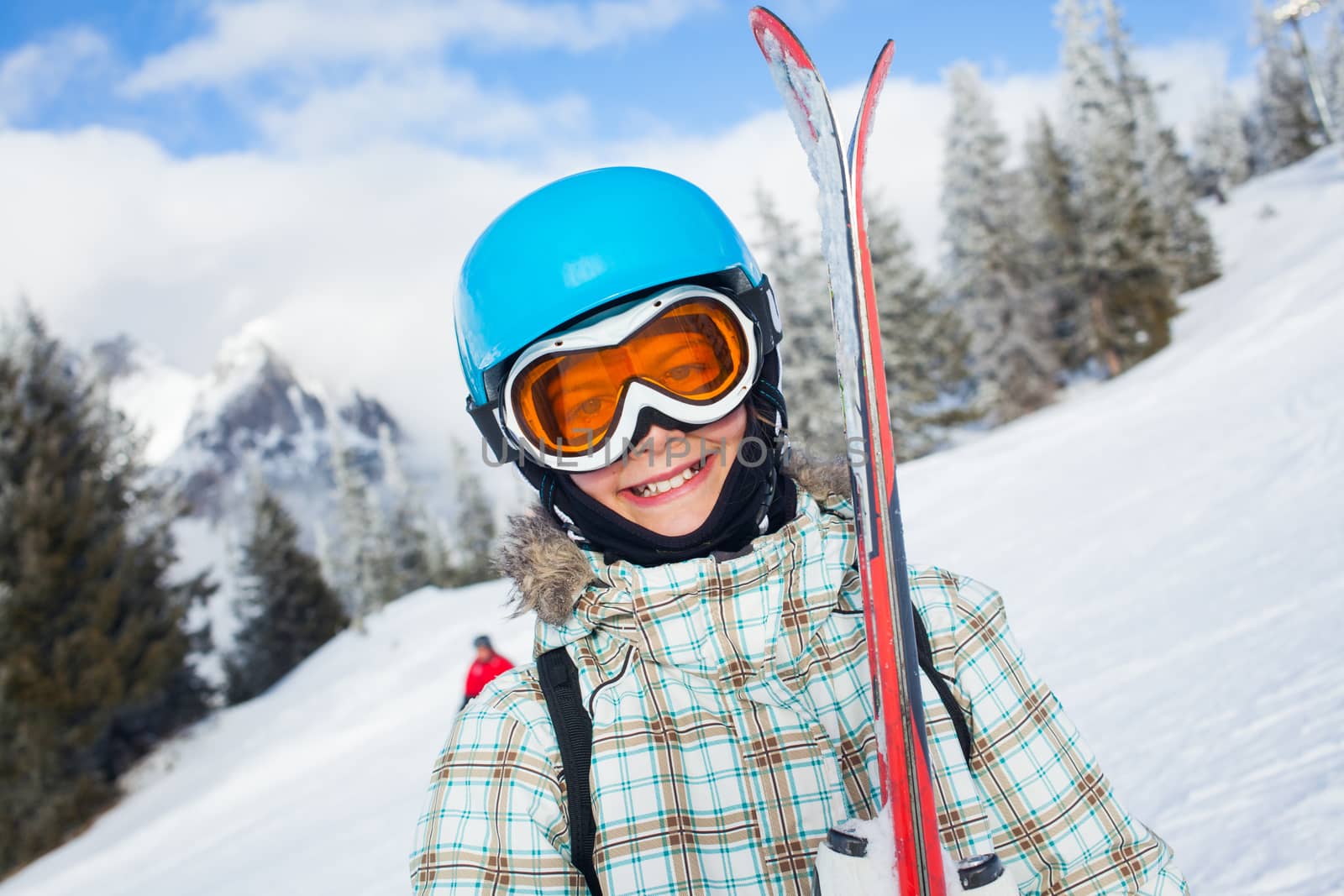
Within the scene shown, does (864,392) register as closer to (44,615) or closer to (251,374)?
(44,615)

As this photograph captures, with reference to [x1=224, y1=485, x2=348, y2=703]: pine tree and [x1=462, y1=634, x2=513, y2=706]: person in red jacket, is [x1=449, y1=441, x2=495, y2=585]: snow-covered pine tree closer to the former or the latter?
[x1=224, y1=485, x2=348, y2=703]: pine tree

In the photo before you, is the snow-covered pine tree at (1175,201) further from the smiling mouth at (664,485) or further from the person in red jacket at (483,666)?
the smiling mouth at (664,485)

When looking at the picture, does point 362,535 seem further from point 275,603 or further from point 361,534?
point 275,603

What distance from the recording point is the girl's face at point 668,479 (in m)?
1.82

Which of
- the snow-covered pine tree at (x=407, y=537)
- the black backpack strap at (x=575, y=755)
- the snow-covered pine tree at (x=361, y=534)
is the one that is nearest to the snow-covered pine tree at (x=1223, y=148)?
the snow-covered pine tree at (x=407, y=537)

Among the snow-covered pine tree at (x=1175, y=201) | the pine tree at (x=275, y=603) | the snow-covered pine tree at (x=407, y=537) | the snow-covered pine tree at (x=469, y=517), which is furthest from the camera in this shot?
the snow-covered pine tree at (x=469, y=517)

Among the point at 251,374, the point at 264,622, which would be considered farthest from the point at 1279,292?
the point at 251,374

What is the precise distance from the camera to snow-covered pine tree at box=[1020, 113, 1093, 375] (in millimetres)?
29562

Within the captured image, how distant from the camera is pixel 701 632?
156 centimetres

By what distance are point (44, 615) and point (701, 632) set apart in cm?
1978

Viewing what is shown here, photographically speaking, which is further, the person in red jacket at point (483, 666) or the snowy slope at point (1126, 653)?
the person in red jacket at point (483, 666)

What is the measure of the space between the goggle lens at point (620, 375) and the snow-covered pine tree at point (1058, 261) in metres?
30.3

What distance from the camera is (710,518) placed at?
1.81m

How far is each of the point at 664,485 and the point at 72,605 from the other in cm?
1974
